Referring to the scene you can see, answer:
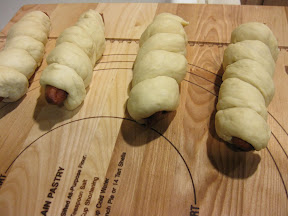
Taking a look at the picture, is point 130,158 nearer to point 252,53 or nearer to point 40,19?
point 252,53

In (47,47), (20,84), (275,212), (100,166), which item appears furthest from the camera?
(47,47)

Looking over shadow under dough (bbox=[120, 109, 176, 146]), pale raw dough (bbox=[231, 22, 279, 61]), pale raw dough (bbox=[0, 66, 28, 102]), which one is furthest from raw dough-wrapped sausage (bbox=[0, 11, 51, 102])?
pale raw dough (bbox=[231, 22, 279, 61])

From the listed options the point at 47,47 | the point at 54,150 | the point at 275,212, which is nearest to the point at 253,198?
the point at 275,212

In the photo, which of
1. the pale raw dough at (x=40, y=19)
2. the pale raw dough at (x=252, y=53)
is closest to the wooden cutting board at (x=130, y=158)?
the pale raw dough at (x=252, y=53)

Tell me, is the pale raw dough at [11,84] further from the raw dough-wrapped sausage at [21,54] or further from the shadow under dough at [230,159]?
the shadow under dough at [230,159]

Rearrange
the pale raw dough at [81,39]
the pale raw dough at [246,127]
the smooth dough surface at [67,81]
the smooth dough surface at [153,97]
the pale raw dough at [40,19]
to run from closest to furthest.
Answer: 1. the pale raw dough at [246,127]
2. the smooth dough surface at [153,97]
3. the smooth dough surface at [67,81]
4. the pale raw dough at [81,39]
5. the pale raw dough at [40,19]

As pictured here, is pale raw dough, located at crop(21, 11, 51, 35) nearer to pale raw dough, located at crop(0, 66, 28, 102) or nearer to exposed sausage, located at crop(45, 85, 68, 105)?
pale raw dough, located at crop(0, 66, 28, 102)

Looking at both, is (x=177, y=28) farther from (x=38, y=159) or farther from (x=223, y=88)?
(x=38, y=159)
